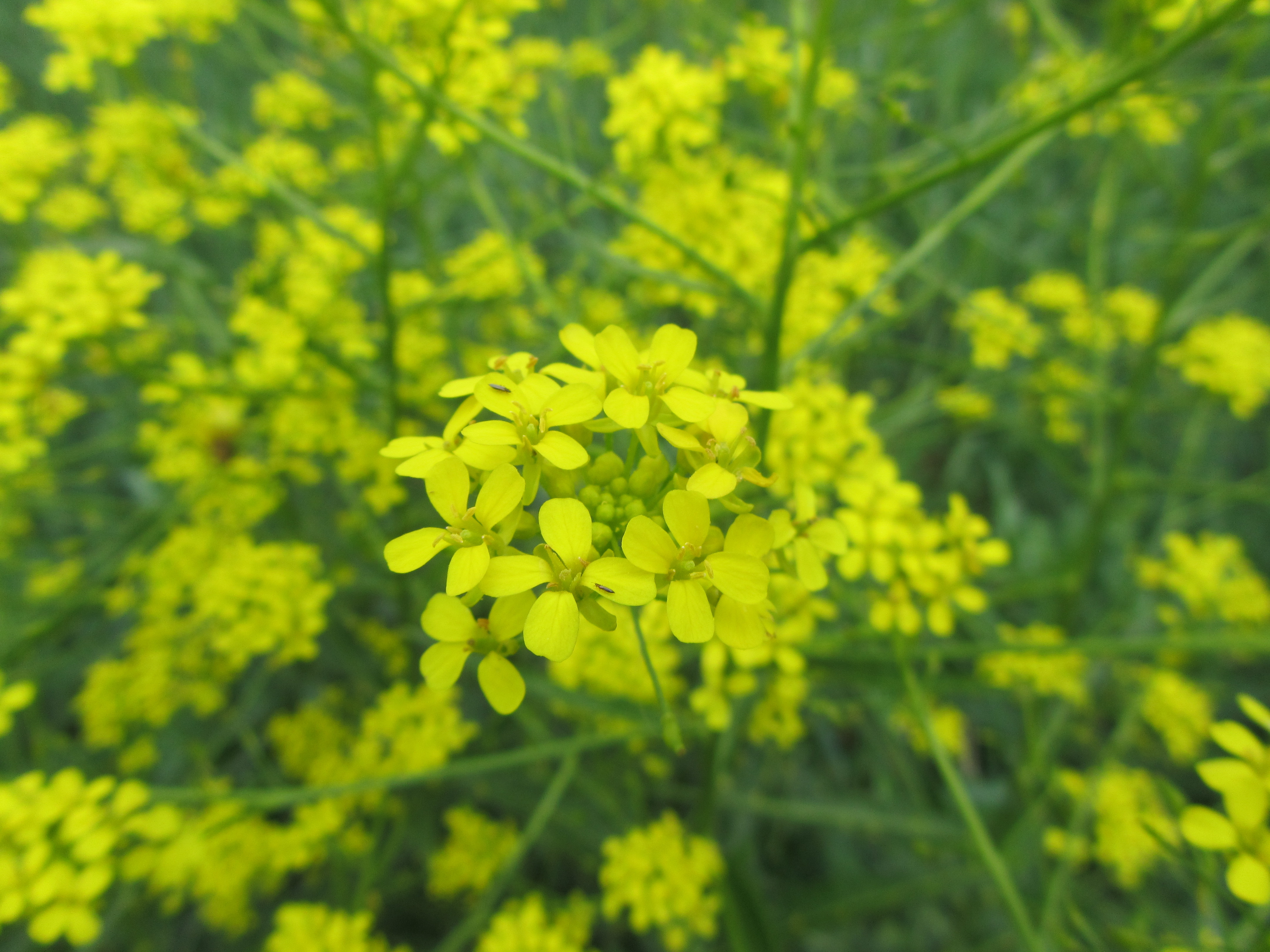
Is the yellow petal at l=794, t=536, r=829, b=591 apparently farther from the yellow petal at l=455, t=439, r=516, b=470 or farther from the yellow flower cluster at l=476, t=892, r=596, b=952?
the yellow flower cluster at l=476, t=892, r=596, b=952

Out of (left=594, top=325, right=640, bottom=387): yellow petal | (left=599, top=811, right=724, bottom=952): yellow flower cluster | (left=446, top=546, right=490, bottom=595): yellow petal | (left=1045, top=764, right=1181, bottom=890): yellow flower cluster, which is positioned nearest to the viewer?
(left=446, top=546, right=490, bottom=595): yellow petal

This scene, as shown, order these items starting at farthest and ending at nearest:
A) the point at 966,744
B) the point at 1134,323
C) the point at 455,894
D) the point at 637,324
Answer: the point at 966,744 → the point at 1134,323 → the point at 637,324 → the point at 455,894

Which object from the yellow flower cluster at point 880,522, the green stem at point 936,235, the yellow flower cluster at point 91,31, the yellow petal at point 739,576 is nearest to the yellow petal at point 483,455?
the yellow petal at point 739,576

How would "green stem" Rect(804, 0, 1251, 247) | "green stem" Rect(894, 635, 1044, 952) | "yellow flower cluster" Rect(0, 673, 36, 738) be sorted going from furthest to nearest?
"yellow flower cluster" Rect(0, 673, 36, 738) < "green stem" Rect(894, 635, 1044, 952) < "green stem" Rect(804, 0, 1251, 247)

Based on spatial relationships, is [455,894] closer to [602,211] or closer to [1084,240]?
[602,211]

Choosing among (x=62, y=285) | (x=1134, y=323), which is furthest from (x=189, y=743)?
(x=1134, y=323)

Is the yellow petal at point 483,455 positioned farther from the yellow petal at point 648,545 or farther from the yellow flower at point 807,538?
the yellow flower at point 807,538

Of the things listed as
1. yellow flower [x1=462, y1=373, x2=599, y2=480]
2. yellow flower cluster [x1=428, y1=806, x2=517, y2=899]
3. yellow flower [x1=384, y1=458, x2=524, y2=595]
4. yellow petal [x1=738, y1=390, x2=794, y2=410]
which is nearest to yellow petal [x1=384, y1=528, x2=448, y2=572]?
yellow flower [x1=384, y1=458, x2=524, y2=595]
